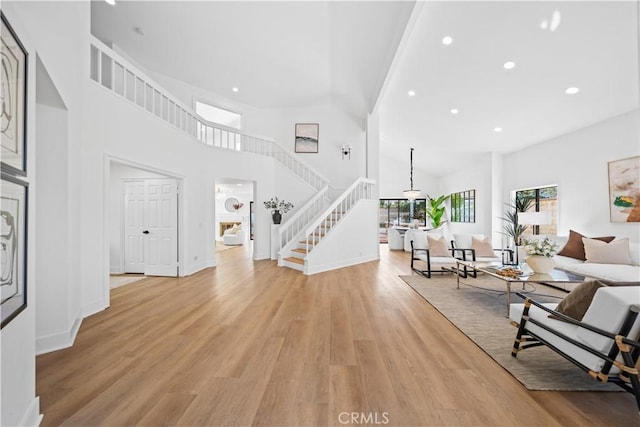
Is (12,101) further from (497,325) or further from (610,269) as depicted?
(610,269)

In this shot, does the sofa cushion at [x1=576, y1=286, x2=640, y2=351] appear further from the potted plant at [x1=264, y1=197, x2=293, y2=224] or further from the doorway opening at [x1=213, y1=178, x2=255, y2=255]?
the doorway opening at [x1=213, y1=178, x2=255, y2=255]

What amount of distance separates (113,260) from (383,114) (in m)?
7.33

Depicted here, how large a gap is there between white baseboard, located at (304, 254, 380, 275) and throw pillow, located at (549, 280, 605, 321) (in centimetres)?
390

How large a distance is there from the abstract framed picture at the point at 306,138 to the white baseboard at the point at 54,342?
677 cm

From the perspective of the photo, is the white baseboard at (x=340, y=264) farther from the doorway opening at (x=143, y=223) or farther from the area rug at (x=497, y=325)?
the doorway opening at (x=143, y=223)

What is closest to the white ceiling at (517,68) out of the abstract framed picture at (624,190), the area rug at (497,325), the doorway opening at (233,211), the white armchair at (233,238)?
the abstract framed picture at (624,190)

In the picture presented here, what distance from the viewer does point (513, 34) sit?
3.52 meters

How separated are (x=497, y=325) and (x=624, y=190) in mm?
3859

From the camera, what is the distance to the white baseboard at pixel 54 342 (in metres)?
2.20

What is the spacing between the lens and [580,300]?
1.82 meters

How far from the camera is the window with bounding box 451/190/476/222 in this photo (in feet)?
28.0

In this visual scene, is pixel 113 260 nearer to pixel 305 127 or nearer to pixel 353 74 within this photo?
pixel 305 127

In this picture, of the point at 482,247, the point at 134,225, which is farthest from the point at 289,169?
the point at 482,247

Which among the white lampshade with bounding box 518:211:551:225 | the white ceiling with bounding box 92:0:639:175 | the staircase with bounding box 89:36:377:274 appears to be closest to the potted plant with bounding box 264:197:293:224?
the staircase with bounding box 89:36:377:274
